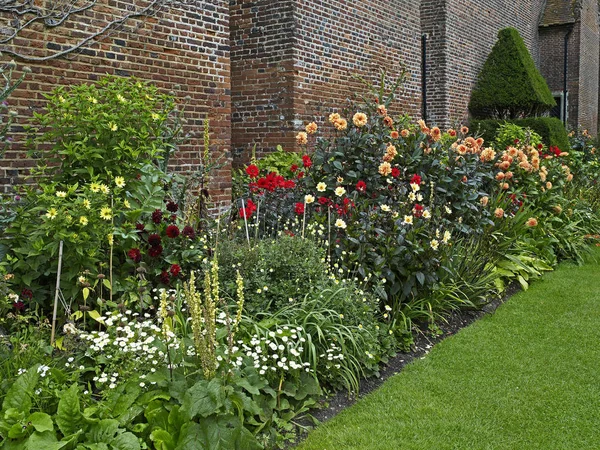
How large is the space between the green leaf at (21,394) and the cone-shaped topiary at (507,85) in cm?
1399

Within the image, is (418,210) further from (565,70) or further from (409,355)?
(565,70)

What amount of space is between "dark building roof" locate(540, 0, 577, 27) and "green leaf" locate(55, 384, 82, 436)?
21963 mm

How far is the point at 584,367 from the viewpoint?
14.9ft

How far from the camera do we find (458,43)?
569 inches

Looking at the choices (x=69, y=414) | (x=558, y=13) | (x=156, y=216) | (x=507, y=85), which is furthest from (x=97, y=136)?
(x=558, y=13)

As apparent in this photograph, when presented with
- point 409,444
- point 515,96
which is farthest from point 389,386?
point 515,96

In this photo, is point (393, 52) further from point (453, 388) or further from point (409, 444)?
point (409, 444)

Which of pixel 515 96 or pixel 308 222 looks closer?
pixel 308 222

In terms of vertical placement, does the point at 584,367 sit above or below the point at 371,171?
below

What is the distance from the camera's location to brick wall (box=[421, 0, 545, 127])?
45.4ft

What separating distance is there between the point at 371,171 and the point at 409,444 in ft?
10.0

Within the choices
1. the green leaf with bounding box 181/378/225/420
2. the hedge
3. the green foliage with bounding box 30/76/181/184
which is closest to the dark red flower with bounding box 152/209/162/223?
the green foliage with bounding box 30/76/181/184

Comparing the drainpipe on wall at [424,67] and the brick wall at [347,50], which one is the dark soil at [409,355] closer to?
the brick wall at [347,50]

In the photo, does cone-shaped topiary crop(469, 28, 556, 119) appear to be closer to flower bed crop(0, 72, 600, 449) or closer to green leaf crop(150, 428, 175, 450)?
flower bed crop(0, 72, 600, 449)
